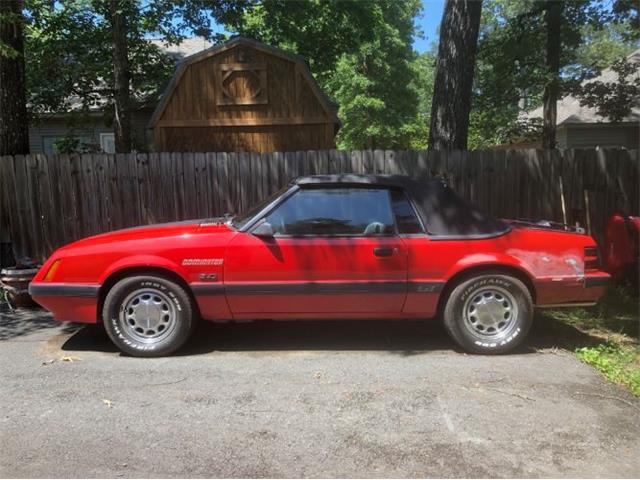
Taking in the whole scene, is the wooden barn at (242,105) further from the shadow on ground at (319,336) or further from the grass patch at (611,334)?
the grass patch at (611,334)

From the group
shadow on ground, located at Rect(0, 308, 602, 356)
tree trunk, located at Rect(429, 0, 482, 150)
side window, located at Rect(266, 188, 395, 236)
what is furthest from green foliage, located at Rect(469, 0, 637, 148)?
side window, located at Rect(266, 188, 395, 236)

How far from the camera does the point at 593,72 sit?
1614 centimetres

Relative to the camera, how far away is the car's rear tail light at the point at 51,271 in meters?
4.97

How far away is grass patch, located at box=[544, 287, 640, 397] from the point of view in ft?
15.3

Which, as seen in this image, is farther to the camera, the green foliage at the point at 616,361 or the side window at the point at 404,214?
the side window at the point at 404,214

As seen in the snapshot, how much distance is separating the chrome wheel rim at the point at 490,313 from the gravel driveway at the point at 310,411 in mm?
234

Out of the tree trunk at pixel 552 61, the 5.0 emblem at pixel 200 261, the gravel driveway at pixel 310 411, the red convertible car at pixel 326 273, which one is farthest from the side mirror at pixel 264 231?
A: the tree trunk at pixel 552 61

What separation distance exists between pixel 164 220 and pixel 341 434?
16.7 feet

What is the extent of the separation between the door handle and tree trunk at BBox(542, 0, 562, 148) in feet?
37.6

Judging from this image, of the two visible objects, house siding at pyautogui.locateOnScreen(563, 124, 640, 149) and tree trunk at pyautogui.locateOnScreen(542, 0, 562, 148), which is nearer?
tree trunk at pyautogui.locateOnScreen(542, 0, 562, 148)

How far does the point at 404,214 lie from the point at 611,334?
2538 millimetres

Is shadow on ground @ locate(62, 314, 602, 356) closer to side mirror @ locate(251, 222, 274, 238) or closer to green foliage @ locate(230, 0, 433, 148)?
side mirror @ locate(251, 222, 274, 238)

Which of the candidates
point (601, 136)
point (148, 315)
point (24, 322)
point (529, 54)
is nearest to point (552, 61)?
point (529, 54)

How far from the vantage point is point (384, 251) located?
4.88 m
